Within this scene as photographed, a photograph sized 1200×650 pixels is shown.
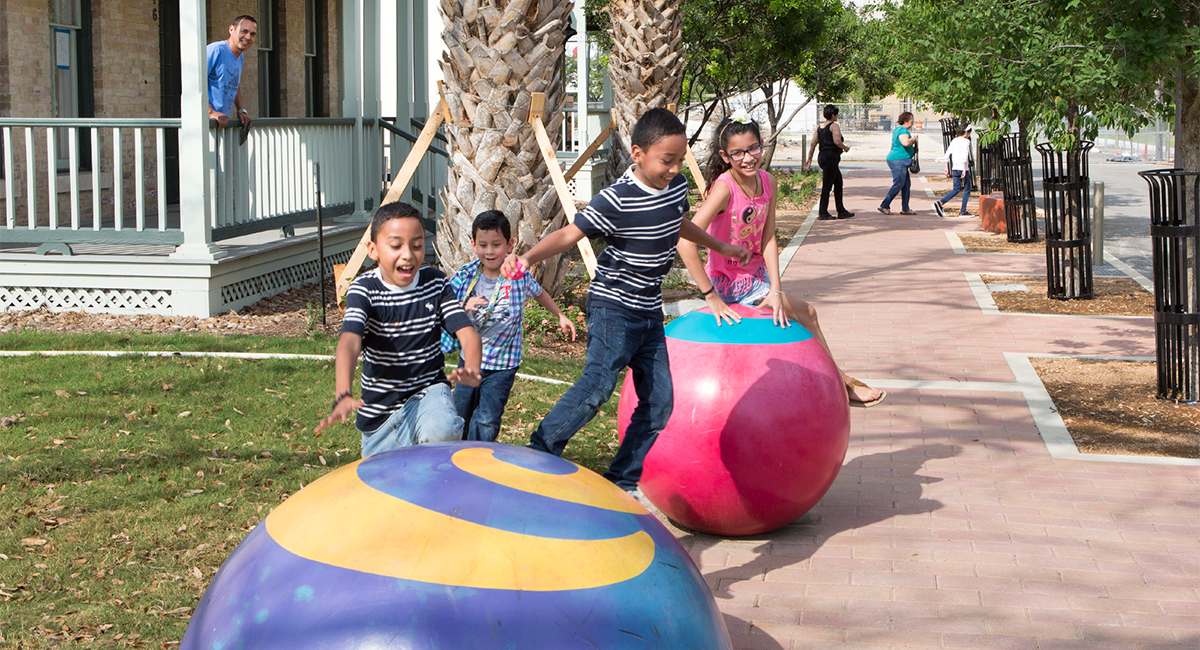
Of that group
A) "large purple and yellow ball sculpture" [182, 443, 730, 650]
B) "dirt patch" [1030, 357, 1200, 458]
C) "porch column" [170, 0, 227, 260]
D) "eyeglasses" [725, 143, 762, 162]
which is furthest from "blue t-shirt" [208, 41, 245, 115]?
"large purple and yellow ball sculpture" [182, 443, 730, 650]

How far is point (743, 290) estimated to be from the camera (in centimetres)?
631

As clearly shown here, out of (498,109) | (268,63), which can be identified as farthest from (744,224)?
(268,63)

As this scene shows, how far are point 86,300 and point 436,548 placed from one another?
9198mm

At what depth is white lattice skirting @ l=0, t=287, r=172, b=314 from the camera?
10.5 metres

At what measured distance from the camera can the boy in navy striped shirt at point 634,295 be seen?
16.0ft

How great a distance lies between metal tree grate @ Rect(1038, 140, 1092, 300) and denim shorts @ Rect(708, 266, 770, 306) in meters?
7.76

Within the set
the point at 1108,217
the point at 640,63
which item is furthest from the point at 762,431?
the point at 1108,217

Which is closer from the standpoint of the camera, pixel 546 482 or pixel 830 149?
pixel 546 482

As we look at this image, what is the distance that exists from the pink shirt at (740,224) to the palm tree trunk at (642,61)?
493 inches

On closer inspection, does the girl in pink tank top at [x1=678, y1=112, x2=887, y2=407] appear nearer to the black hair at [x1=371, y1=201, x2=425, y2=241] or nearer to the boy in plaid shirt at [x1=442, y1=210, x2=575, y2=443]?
the boy in plaid shirt at [x1=442, y1=210, x2=575, y2=443]

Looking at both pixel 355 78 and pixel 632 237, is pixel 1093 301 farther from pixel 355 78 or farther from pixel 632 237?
pixel 632 237

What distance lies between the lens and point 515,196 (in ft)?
33.2

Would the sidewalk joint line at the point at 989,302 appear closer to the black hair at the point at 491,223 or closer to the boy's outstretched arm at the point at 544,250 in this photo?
the black hair at the point at 491,223

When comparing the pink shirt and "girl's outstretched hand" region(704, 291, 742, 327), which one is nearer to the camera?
"girl's outstretched hand" region(704, 291, 742, 327)
